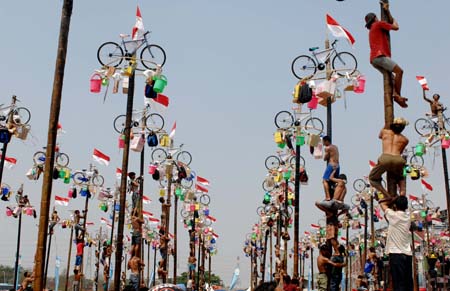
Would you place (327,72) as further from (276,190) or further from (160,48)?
(276,190)

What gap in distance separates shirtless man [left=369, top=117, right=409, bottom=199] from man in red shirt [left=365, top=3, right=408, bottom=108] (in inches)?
22.6

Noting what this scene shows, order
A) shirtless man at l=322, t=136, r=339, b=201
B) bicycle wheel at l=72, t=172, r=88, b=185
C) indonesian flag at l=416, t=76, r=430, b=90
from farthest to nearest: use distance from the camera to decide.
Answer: bicycle wheel at l=72, t=172, r=88, b=185
indonesian flag at l=416, t=76, r=430, b=90
shirtless man at l=322, t=136, r=339, b=201

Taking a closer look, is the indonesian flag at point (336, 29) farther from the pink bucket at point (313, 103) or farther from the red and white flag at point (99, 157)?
the red and white flag at point (99, 157)

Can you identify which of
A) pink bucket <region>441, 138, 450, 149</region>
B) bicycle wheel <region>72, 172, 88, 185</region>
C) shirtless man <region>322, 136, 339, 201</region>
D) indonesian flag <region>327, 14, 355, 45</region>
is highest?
indonesian flag <region>327, 14, 355, 45</region>

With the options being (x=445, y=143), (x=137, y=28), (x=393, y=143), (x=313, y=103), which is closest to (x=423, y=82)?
(x=445, y=143)

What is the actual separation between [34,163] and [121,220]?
40.4 ft

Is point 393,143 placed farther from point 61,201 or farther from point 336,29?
point 61,201

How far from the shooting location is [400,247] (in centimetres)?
751

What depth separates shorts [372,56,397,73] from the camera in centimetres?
841

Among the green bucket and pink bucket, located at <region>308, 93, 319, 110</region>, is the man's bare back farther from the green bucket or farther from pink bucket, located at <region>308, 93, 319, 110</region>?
the green bucket

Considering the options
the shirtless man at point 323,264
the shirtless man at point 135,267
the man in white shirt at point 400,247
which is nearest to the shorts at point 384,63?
the man in white shirt at point 400,247

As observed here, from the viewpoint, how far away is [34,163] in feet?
87.2

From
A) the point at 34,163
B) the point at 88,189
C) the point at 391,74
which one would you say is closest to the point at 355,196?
the point at 88,189

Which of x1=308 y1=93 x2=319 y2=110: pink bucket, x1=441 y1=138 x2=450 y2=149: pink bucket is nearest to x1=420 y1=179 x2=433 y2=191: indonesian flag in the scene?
x1=441 y1=138 x2=450 y2=149: pink bucket
